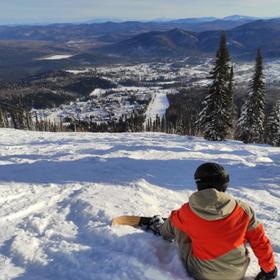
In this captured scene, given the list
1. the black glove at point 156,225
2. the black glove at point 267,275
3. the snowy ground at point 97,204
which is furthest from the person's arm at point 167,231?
the black glove at point 267,275

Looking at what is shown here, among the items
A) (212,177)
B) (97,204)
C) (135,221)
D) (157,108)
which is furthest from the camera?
(157,108)

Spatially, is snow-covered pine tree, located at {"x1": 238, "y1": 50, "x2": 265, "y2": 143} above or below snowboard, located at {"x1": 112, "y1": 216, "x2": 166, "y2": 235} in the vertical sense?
below

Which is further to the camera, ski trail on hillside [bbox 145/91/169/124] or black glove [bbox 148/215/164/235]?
ski trail on hillside [bbox 145/91/169/124]

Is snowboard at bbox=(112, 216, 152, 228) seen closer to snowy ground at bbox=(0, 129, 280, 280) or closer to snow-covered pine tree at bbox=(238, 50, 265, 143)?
snowy ground at bbox=(0, 129, 280, 280)

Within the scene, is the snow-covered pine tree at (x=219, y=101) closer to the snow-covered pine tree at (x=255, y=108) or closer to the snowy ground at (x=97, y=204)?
the snow-covered pine tree at (x=255, y=108)

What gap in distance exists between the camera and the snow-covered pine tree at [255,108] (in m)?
44.0

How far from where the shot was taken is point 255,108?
44469 mm

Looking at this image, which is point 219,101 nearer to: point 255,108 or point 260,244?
point 255,108

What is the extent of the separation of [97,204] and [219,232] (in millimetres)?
3260

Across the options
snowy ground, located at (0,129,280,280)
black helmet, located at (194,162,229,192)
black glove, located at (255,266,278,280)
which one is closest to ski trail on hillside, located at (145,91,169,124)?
snowy ground, located at (0,129,280,280)

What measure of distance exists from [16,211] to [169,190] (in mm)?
3816

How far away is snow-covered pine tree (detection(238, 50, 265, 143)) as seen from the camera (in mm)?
43969

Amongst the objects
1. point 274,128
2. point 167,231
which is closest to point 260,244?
point 167,231

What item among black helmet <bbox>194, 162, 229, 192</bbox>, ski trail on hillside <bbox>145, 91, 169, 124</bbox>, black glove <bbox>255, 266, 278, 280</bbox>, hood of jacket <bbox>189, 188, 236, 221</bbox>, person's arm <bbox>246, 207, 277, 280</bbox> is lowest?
ski trail on hillside <bbox>145, 91, 169, 124</bbox>
